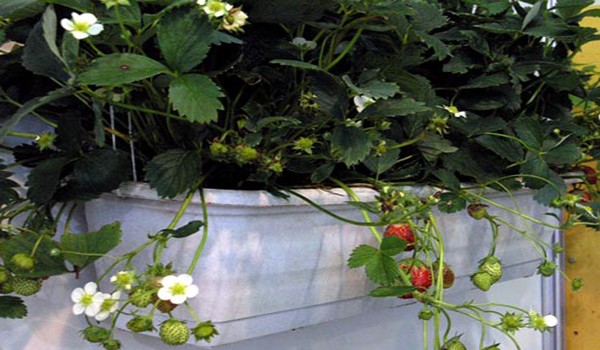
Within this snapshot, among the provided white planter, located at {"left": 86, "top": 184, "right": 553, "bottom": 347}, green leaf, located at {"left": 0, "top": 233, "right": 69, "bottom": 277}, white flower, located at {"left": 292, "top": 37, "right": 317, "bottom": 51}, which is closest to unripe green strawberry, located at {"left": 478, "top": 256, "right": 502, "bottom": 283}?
white planter, located at {"left": 86, "top": 184, "right": 553, "bottom": 347}

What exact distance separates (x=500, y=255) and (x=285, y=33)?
38 cm

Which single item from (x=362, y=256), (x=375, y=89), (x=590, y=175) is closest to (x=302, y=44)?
(x=375, y=89)

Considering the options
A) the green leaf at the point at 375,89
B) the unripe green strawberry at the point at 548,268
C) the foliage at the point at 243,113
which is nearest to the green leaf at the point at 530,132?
the foliage at the point at 243,113

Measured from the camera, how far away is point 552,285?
1.05 m

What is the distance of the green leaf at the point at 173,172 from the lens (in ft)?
1.47

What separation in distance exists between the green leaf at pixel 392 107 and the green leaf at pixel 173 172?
136 millimetres

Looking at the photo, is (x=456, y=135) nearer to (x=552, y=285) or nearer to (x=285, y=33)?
(x=285, y=33)

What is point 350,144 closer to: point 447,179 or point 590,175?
point 447,179

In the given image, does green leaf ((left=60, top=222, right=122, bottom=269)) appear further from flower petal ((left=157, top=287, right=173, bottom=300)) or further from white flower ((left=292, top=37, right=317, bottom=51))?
white flower ((left=292, top=37, right=317, bottom=51))

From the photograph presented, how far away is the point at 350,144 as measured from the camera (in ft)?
1.54

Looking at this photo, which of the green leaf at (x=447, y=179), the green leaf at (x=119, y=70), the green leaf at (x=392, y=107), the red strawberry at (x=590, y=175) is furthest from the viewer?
the red strawberry at (x=590, y=175)

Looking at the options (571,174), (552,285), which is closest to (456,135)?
(571,174)

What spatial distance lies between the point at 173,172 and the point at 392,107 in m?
0.17

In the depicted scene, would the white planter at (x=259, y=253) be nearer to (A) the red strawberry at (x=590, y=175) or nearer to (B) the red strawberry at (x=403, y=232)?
(B) the red strawberry at (x=403, y=232)
